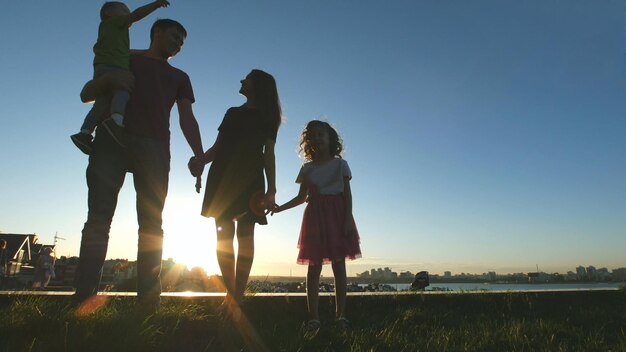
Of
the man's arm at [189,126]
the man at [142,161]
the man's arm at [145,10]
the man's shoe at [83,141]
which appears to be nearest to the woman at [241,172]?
the man's arm at [189,126]

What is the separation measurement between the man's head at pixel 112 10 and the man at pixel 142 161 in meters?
0.29

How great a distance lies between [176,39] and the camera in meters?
3.25

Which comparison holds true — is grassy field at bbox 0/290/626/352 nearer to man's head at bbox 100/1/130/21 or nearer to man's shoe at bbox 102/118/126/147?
man's shoe at bbox 102/118/126/147

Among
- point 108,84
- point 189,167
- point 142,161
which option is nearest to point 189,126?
point 189,167

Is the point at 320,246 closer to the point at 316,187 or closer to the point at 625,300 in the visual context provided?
the point at 316,187

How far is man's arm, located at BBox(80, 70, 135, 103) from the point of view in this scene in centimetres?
284

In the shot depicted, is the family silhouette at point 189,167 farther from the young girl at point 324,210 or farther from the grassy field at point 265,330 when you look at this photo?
the grassy field at point 265,330

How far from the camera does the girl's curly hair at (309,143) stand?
13.6ft

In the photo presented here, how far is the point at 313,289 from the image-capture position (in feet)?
11.3

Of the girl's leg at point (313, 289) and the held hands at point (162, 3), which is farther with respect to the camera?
the girl's leg at point (313, 289)

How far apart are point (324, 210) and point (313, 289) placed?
75 centimetres

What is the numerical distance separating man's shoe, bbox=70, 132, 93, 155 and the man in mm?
47

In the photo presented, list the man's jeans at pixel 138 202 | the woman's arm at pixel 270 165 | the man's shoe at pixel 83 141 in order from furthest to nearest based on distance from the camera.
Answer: the woman's arm at pixel 270 165, the man's shoe at pixel 83 141, the man's jeans at pixel 138 202

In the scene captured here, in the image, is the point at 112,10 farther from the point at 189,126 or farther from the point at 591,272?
the point at 591,272
